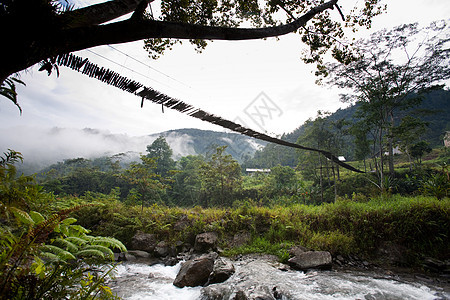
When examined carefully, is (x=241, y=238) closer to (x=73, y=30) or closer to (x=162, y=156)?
(x=73, y=30)

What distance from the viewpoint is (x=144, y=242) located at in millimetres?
5352

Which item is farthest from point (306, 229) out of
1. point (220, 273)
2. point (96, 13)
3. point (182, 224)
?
point (96, 13)

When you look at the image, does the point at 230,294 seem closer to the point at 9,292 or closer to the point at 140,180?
the point at 9,292

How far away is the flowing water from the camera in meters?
3.06

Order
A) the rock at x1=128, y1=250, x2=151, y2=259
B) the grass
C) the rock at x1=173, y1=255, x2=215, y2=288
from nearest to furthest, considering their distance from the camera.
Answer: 1. the rock at x1=173, y1=255, x2=215, y2=288
2. the grass
3. the rock at x1=128, y1=250, x2=151, y2=259

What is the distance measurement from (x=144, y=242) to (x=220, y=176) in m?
12.0

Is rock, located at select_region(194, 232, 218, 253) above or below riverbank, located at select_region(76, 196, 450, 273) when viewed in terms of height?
below

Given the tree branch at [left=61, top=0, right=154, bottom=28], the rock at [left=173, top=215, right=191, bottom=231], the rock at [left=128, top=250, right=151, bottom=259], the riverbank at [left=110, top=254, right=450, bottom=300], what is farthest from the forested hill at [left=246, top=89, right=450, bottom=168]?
the tree branch at [left=61, top=0, right=154, bottom=28]

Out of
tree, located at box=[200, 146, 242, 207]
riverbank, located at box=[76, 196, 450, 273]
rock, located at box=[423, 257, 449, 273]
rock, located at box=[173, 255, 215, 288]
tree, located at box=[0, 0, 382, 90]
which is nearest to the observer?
tree, located at box=[0, 0, 382, 90]

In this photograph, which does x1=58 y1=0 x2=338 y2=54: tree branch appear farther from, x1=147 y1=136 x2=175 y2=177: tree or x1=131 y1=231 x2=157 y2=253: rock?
x1=147 y1=136 x2=175 y2=177: tree

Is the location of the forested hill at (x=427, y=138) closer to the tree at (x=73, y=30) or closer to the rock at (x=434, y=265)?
the rock at (x=434, y=265)

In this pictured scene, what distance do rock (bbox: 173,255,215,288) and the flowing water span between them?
11 cm

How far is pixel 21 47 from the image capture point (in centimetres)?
107

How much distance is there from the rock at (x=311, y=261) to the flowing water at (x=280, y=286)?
16 cm
